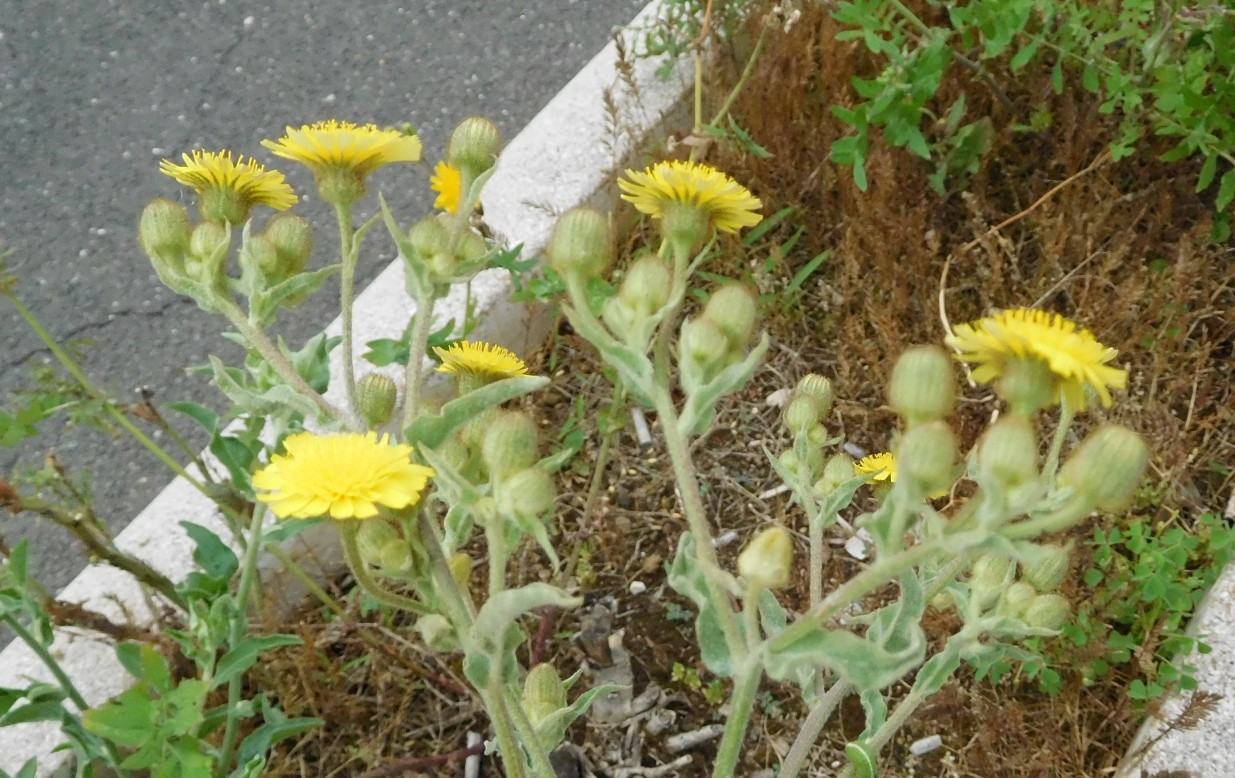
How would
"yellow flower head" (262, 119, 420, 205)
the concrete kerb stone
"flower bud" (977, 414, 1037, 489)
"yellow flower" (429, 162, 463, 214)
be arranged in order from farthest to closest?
"yellow flower" (429, 162, 463, 214)
the concrete kerb stone
"yellow flower head" (262, 119, 420, 205)
"flower bud" (977, 414, 1037, 489)

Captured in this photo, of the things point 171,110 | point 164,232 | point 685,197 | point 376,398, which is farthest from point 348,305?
point 171,110

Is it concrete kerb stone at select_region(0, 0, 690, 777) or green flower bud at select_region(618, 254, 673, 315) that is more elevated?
green flower bud at select_region(618, 254, 673, 315)

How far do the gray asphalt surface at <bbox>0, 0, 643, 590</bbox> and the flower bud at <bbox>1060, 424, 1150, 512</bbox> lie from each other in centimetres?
164

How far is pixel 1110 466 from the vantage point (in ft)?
2.41

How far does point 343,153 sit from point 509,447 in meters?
0.40

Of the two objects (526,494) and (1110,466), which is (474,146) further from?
(1110,466)

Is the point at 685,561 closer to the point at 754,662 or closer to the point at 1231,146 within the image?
the point at 754,662

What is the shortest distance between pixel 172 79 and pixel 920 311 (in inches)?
75.6

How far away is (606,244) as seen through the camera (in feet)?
3.17

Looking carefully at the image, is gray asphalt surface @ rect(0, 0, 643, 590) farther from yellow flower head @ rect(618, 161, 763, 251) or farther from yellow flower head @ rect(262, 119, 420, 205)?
yellow flower head @ rect(618, 161, 763, 251)

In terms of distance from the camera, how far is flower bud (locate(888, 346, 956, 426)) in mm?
820

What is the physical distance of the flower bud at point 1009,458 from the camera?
719 millimetres

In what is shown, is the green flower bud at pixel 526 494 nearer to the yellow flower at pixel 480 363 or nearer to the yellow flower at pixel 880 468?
the yellow flower at pixel 480 363

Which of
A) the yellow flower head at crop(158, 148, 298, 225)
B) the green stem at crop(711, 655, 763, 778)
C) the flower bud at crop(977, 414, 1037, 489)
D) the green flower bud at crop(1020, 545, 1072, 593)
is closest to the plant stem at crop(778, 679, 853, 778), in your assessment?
the green stem at crop(711, 655, 763, 778)
